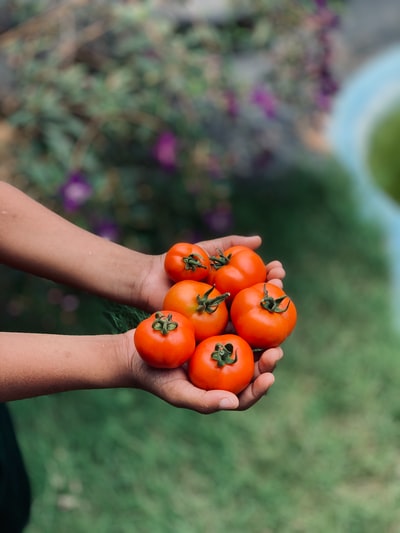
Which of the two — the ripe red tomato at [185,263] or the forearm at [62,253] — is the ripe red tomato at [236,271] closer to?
the ripe red tomato at [185,263]

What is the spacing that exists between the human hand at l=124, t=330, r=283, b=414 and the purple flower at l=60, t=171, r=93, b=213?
91cm

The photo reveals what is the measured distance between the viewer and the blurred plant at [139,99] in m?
2.34

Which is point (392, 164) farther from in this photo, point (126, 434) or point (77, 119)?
point (126, 434)

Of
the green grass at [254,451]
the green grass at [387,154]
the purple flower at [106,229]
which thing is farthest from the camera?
the green grass at [387,154]

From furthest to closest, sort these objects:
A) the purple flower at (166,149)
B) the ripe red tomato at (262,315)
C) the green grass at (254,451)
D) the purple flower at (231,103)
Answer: the purple flower at (231,103) < the purple flower at (166,149) < the green grass at (254,451) < the ripe red tomato at (262,315)

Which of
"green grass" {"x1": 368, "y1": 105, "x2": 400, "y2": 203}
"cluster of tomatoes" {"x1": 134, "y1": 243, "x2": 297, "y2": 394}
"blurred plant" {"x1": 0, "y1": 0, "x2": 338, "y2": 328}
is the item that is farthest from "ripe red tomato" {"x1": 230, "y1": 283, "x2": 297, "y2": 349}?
"green grass" {"x1": 368, "y1": 105, "x2": 400, "y2": 203}

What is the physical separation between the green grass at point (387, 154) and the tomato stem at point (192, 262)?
1989 millimetres

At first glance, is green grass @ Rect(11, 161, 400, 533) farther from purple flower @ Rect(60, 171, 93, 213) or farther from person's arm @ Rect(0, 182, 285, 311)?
person's arm @ Rect(0, 182, 285, 311)

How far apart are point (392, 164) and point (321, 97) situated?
748mm

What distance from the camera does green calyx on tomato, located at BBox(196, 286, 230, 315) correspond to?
132 cm

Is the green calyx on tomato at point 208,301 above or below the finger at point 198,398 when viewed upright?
above

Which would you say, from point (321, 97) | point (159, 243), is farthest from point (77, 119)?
point (321, 97)

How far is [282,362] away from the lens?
2527 millimetres

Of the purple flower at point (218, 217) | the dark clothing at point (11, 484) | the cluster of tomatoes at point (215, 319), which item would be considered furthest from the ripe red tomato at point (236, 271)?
the purple flower at point (218, 217)
